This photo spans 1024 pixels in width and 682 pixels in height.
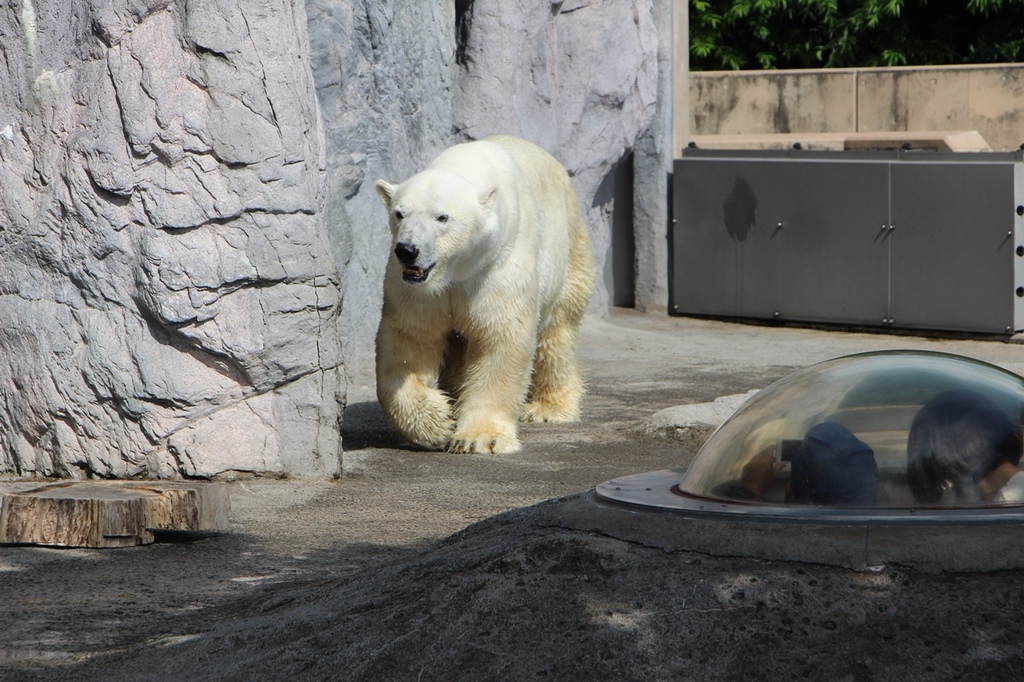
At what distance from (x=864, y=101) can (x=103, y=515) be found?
12364 mm

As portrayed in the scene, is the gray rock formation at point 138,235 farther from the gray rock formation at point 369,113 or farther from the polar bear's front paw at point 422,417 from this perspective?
the gray rock formation at point 369,113

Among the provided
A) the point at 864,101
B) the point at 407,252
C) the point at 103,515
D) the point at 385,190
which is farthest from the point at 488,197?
the point at 864,101

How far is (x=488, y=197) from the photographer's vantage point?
6359mm

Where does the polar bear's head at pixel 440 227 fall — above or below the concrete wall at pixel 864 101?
below

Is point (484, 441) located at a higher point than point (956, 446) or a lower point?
lower

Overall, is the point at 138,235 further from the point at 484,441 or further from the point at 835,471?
the point at 835,471

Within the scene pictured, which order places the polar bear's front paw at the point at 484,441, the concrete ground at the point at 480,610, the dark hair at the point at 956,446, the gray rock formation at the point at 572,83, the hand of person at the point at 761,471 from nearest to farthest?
the concrete ground at the point at 480,610 < the dark hair at the point at 956,446 < the hand of person at the point at 761,471 < the polar bear's front paw at the point at 484,441 < the gray rock formation at the point at 572,83

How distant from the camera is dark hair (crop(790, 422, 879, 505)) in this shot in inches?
122

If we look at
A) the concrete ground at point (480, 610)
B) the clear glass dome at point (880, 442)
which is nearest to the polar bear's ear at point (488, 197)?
the concrete ground at point (480, 610)

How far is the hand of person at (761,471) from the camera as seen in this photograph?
127 inches

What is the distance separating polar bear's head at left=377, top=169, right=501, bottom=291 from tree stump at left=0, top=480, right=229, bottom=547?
1.67 meters

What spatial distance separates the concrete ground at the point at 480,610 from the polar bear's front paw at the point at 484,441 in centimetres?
147

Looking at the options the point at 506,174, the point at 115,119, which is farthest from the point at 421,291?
the point at 115,119

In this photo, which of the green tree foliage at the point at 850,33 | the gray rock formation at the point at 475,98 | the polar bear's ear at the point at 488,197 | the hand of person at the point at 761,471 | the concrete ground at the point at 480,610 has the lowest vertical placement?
the concrete ground at the point at 480,610
